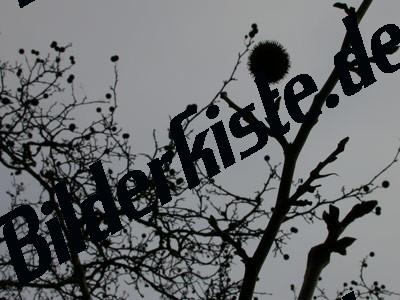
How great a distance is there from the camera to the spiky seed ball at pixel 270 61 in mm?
5430

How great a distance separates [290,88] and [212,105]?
3.80ft

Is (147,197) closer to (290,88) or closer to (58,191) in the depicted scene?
(58,191)

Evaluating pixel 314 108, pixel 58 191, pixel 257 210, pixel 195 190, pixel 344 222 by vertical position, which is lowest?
pixel 344 222

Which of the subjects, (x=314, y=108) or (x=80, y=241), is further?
(x=80, y=241)

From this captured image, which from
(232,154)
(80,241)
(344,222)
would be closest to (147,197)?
(80,241)

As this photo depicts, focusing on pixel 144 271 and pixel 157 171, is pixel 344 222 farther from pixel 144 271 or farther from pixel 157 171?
pixel 144 271

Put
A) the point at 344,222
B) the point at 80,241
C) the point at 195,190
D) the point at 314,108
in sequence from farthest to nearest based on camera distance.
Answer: the point at 195,190
the point at 80,241
the point at 314,108
the point at 344,222

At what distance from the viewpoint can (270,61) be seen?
554cm

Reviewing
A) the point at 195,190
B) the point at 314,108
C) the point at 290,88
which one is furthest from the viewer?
the point at 195,190

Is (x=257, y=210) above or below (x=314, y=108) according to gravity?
above

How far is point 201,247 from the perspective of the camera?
6359 mm

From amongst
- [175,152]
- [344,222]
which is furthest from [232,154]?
[344,222]

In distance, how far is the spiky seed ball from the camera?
543 cm

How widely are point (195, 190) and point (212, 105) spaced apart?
3.15 feet
